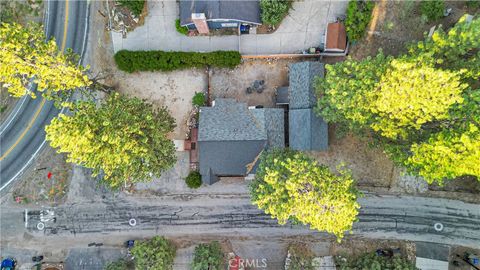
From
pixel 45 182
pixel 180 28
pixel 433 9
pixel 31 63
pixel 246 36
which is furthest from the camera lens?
pixel 45 182

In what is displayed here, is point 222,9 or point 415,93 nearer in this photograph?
point 415,93

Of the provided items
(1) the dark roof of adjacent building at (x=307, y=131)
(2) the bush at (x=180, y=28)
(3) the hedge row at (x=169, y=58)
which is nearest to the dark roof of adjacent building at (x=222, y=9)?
(2) the bush at (x=180, y=28)

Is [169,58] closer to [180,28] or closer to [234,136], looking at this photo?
[180,28]

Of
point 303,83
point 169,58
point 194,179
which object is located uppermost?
point 169,58

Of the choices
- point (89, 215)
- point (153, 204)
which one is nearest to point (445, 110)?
point (153, 204)

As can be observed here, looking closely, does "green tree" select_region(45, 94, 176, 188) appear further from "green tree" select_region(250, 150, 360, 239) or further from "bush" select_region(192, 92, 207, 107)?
"green tree" select_region(250, 150, 360, 239)

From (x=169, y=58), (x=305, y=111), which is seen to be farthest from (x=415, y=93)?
(x=169, y=58)
